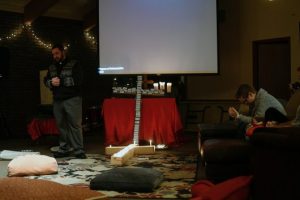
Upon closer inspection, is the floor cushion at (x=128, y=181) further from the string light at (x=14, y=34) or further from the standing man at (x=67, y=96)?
the string light at (x=14, y=34)

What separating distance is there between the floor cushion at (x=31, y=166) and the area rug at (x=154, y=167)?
2.8 inches

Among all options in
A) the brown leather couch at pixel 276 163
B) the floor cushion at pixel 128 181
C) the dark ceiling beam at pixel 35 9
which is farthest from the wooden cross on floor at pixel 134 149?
the dark ceiling beam at pixel 35 9

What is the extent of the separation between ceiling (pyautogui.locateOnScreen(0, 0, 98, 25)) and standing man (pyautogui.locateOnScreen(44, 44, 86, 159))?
126 inches

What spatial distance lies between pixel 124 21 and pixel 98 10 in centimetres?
40

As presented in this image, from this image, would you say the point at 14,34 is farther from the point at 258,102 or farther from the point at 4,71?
the point at 258,102

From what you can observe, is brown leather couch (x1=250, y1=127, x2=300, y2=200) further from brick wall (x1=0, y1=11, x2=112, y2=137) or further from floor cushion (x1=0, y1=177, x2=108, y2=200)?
brick wall (x1=0, y1=11, x2=112, y2=137)

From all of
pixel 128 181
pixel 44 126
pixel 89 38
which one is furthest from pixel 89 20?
pixel 128 181

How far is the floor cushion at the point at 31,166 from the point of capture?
4.18 m

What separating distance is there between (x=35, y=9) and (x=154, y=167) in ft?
15.9

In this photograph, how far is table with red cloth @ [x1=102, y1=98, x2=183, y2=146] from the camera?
5906 mm

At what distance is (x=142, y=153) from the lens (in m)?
5.50

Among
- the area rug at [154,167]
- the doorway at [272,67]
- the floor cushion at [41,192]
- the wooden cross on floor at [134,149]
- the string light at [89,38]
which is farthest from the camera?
the string light at [89,38]

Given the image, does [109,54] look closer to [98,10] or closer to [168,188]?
[98,10]

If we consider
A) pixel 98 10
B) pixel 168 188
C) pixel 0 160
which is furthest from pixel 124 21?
pixel 168 188
